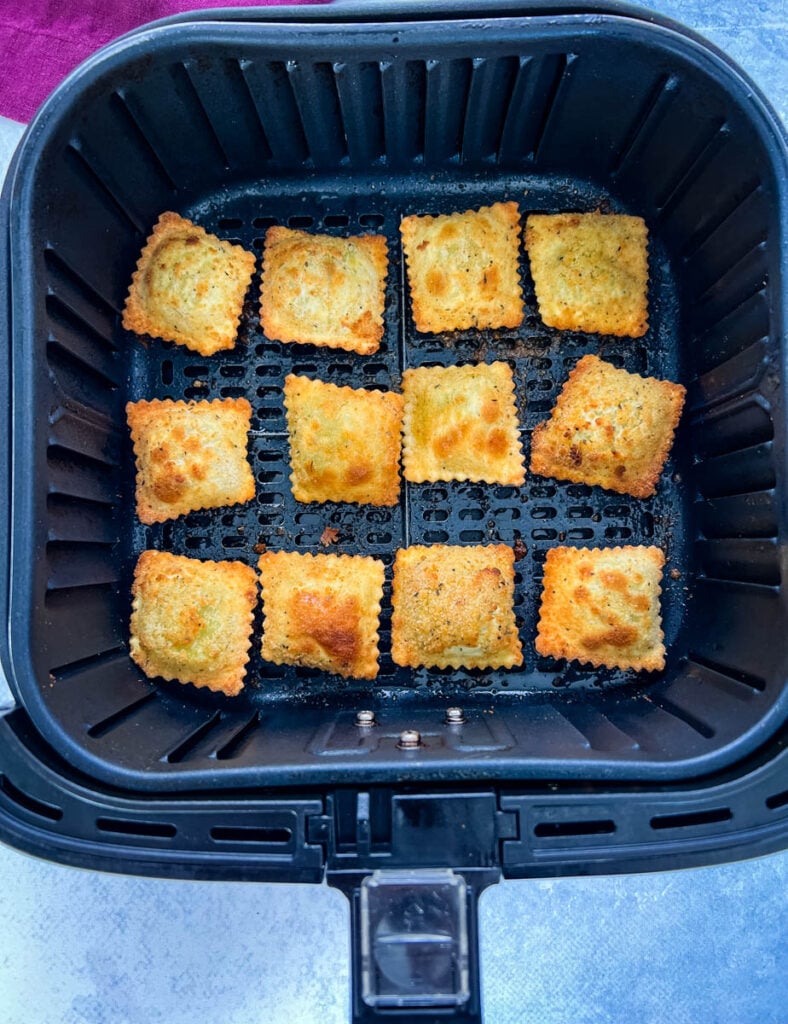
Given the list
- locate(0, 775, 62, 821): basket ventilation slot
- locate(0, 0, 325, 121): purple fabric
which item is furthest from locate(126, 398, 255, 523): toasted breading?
locate(0, 0, 325, 121): purple fabric

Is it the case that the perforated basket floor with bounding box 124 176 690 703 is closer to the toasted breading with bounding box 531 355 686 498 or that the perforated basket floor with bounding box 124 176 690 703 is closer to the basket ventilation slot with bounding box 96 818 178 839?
the toasted breading with bounding box 531 355 686 498

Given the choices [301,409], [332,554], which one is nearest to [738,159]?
[301,409]

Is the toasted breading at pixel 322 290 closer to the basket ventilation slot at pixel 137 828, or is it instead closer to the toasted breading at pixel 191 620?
the toasted breading at pixel 191 620

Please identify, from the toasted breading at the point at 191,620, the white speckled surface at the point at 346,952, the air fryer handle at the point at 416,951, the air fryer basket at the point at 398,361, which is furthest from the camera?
the white speckled surface at the point at 346,952

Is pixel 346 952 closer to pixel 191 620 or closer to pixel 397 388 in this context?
pixel 191 620

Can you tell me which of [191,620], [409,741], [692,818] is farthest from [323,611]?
[692,818]

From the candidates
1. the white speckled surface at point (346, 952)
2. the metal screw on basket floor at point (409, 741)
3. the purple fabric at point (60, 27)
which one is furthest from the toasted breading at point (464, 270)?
the white speckled surface at point (346, 952)

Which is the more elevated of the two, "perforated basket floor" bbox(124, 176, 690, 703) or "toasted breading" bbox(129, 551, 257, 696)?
"perforated basket floor" bbox(124, 176, 690, 703)
